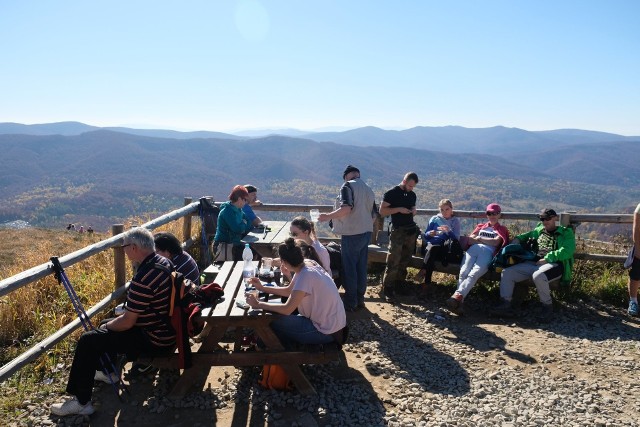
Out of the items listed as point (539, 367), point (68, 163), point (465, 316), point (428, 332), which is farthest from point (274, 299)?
point (68, 163)

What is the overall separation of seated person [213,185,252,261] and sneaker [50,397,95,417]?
2.86m

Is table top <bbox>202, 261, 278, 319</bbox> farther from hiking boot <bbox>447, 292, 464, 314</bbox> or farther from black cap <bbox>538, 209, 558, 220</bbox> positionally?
black cap <bbox>538, 209, 558, 220</bbox>

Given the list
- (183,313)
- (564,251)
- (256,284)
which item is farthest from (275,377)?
(564,251)

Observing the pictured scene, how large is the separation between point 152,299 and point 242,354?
2.79ft

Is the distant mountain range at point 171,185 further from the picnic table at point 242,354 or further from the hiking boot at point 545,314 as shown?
the picnic table at point 242,354

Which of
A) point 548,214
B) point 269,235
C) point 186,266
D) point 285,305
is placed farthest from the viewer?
point 269,235

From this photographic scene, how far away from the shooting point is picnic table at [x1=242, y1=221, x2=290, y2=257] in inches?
254

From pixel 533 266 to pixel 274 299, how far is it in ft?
12.0

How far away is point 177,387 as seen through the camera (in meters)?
3.80

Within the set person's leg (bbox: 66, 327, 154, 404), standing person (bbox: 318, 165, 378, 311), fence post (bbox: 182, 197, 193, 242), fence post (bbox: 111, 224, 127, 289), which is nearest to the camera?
person's leg (bbox: 66, 327, 154, 404)

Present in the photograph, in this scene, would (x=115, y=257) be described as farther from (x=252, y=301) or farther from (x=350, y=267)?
(x=350, y=267)

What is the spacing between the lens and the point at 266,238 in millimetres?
6691

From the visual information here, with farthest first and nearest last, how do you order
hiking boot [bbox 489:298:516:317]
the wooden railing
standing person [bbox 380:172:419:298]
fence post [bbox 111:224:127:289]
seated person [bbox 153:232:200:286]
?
1. standing person [bbox 380:172:419:298]
2. hiking boot [bbox 489:298:516:317]
3. fence post [bbox 111:224:127:289]
4. seated person [bbox 153:232:200:286]
5. the wooden railing

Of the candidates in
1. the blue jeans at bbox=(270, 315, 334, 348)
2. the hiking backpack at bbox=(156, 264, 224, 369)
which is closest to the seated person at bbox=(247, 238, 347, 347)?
the blue jeans at bbox=(270, 315, 334, 348)
